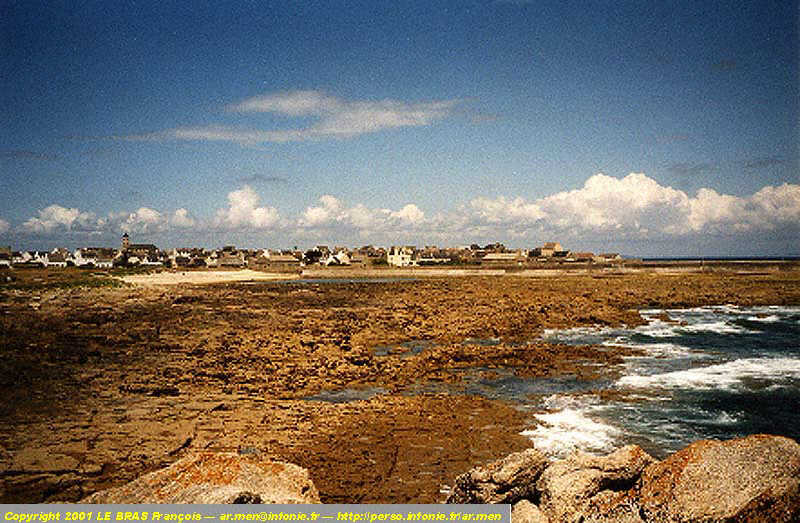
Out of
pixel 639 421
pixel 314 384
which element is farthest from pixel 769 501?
pixel 314 384

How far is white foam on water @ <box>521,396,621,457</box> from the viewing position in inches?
407

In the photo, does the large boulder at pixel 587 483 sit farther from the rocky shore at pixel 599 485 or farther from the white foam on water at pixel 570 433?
the white foam on water at pixel 570 433

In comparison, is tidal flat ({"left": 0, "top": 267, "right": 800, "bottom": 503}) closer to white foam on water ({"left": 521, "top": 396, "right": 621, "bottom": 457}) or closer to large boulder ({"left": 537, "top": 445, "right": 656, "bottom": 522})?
white foam on water ({"left": 521, "top": 396, "right": 621, "bottom": 457})

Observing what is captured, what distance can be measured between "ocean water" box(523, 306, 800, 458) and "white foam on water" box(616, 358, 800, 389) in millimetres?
33

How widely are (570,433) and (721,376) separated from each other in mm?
9576

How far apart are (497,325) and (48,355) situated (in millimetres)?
21670

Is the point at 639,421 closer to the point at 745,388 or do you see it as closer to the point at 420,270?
the point at 745,388

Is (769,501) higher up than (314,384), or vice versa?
(769,501)

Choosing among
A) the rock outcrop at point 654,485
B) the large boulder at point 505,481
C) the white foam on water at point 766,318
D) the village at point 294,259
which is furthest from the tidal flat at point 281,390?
the village at point 294,259

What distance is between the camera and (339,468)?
9.19m

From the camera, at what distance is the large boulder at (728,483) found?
363cm

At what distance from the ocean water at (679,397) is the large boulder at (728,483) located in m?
5.92

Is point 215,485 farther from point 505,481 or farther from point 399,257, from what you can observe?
point 399,257

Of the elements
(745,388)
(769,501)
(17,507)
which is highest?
(769,501)
